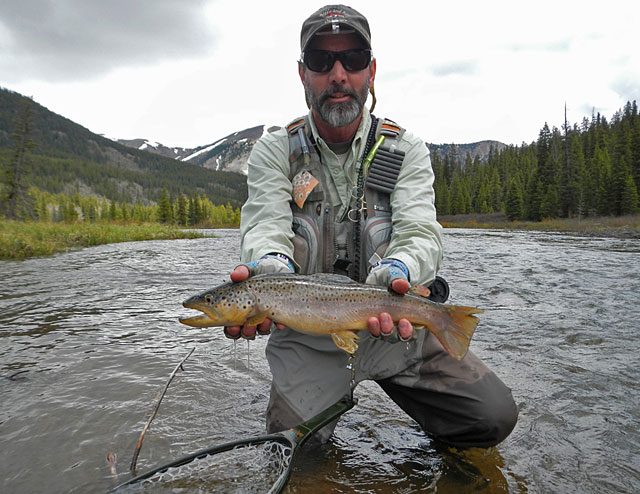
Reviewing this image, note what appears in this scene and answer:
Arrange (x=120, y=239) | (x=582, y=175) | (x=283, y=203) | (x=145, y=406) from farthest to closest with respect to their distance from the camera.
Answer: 1. (x=582, y=175)
2. (x=120, y=239)
3. (x=145, y=406)
4. (x=283, y=203)

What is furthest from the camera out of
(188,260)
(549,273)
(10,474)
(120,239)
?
(120,239)

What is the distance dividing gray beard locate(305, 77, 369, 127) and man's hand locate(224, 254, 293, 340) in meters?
1.28

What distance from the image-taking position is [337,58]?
3.40 metres

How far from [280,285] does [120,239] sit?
28.5 metres

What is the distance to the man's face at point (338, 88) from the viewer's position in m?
3.39

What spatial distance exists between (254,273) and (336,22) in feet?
7.03

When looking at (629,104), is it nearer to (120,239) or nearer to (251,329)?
(120,239)

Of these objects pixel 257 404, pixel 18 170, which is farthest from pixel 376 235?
pixel 18 170

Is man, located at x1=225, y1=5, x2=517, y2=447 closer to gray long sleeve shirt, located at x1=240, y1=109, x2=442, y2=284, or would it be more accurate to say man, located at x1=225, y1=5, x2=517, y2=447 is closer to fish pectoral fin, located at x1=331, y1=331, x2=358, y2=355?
gray long sleeve shirt, located at x1=240, y1=109, x2=442, y2=284

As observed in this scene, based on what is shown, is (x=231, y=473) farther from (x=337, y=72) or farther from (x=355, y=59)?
(x=355, y=59)

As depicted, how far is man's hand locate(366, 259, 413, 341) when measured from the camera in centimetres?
266

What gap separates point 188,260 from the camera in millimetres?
16281

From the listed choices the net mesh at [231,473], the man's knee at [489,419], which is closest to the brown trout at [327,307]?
the man's knee at [489,419]

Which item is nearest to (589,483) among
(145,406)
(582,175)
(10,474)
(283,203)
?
(283,203)
